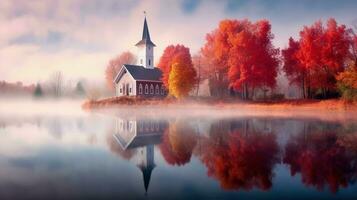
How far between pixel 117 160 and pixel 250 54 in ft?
113

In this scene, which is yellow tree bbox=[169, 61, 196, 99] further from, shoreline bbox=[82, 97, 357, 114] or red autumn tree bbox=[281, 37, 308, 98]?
red autumn tree bbox=[281, 37, 308, 98]

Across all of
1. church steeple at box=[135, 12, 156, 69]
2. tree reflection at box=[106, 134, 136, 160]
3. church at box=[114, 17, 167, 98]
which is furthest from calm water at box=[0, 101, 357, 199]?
church steeple at box=[135, 12, 156, 69]

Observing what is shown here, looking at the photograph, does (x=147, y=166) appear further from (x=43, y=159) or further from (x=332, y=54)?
(x=332, y=54)

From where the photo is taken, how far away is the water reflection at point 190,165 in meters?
7.88

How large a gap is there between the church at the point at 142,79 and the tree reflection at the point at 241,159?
38246mm

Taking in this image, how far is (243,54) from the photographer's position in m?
42.5

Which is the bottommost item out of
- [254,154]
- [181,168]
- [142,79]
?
[181,168]

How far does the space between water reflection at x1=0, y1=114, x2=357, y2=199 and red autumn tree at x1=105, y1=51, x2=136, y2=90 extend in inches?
2179

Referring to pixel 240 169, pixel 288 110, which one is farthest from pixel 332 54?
pixel 240 169

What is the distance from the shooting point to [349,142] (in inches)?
554

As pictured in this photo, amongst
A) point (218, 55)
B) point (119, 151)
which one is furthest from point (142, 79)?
point (119, 151)

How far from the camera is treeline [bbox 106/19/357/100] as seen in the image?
40.1 metres

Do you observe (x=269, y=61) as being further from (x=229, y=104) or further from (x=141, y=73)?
(x=141, y=73)

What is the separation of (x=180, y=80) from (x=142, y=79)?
10469 mm
